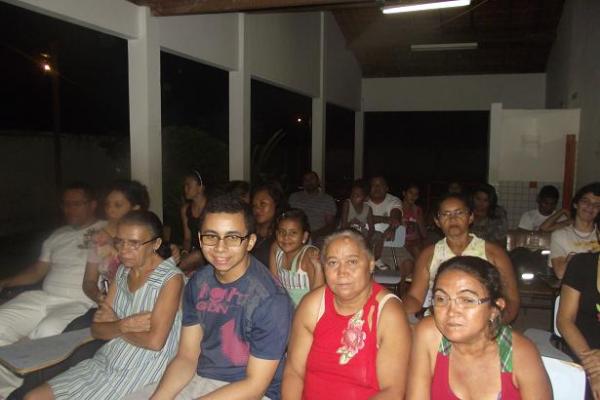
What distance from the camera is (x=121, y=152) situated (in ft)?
36.6

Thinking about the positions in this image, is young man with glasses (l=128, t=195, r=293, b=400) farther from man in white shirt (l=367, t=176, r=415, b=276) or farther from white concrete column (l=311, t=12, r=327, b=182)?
white concrete column (l=311, t=12, r=327, b=182)

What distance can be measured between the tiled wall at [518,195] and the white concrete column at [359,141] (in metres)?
5.84

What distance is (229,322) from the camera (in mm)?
2160

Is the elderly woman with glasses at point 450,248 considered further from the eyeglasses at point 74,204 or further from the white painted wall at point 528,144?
the white painted wall at point 528,144

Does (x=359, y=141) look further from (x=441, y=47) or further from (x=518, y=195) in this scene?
(x=518, y=195)

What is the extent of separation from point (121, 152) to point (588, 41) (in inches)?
355

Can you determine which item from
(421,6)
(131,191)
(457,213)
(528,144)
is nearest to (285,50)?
(421,6)

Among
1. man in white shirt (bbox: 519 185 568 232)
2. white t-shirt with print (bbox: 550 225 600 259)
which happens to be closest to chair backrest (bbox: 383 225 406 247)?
man in white shirt (bbox: 519 185 568 232)

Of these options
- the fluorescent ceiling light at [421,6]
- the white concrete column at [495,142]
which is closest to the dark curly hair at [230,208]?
the fluorescent ceiling light at [421,6]

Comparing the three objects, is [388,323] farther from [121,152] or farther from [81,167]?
[81,167]

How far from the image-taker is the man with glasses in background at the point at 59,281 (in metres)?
3.20

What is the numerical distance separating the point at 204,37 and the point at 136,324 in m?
3.95

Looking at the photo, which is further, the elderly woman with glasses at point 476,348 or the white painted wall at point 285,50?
the white painted wall at point 285,50

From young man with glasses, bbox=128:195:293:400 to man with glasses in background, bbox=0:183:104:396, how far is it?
131 cm
